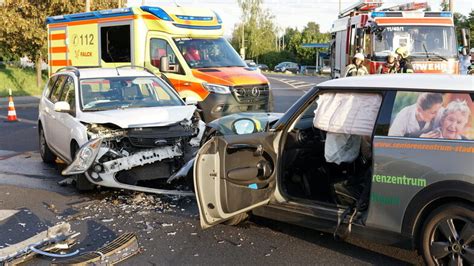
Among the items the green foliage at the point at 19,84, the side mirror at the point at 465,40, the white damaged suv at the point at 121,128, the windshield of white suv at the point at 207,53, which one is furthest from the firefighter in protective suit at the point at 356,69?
the green foliage at the point at 19,84

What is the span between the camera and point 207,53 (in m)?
12.0

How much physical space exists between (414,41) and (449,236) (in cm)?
1088

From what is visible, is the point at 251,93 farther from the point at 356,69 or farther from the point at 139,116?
the point at 139,116

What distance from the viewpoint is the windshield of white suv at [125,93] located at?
7.69m

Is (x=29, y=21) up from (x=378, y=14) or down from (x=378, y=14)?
up

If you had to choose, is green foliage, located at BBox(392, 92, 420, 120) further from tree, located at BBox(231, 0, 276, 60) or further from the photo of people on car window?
tree, located at BBox(231, 0, 276, 60)

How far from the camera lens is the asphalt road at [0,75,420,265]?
4754 millimetres

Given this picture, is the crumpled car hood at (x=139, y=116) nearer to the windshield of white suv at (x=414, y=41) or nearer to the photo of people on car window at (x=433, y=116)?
the photo of people on car window at (x=433, y=116)

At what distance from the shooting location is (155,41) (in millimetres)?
12031

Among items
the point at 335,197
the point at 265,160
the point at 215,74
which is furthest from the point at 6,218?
the point at 215,74

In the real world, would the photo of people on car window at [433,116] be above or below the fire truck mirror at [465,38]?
below

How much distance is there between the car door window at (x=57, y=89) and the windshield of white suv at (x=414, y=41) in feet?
27.3

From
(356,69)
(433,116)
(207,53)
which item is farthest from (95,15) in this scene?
(433,116)

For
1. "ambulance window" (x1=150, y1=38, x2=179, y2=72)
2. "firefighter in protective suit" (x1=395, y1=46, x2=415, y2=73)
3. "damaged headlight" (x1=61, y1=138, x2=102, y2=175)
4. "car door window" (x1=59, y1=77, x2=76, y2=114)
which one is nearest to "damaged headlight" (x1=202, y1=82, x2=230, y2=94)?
"ambulance window" (x1=150, y1=38, x2=179, y2=72)
